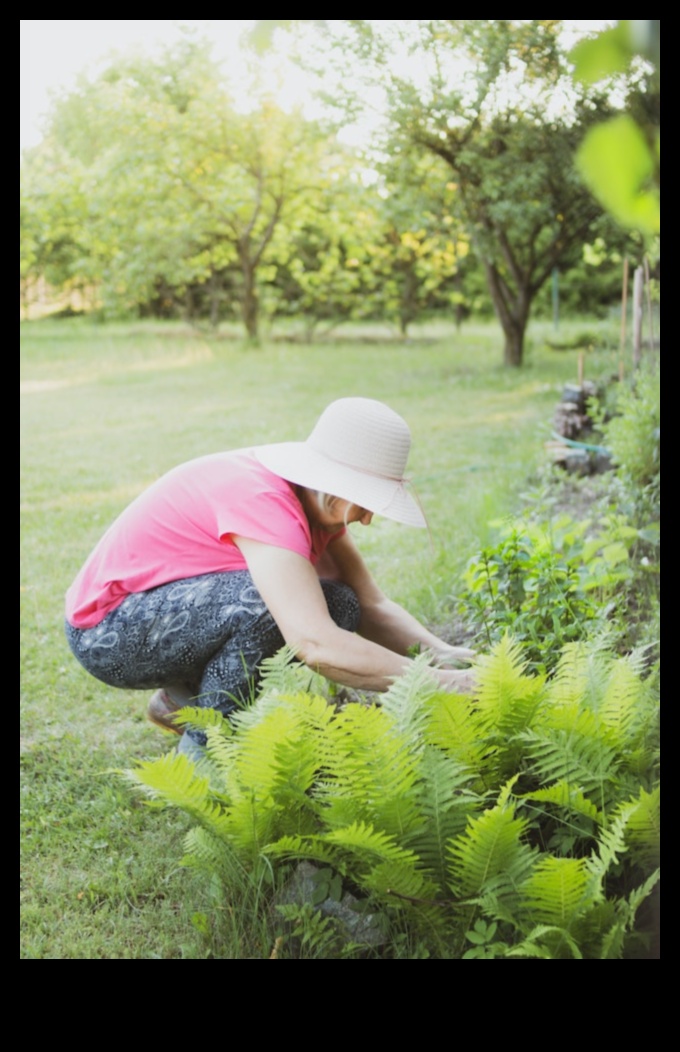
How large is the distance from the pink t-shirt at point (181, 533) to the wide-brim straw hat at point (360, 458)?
2.8 inches

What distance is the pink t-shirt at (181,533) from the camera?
2006mm

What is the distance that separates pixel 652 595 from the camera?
2.56 meters

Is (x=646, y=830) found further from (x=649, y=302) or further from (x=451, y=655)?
(x=649, y=302)

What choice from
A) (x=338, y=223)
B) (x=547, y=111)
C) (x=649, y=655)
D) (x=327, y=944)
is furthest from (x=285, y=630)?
(x=547, y=111)

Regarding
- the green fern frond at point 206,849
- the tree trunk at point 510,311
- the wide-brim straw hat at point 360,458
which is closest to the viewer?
the green fern frond at point 206,849

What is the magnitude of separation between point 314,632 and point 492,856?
1.66 ft

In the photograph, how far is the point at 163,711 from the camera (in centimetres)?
232

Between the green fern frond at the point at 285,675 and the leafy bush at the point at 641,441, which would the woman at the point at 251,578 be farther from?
the leafy bush at the point at 641,441

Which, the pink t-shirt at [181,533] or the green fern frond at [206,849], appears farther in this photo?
the pink t-shirt at [181,533]

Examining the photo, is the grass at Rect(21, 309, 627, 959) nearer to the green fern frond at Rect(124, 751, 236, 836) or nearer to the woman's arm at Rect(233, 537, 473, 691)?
the green fern frond at Rect(124, 751, 236, 836)

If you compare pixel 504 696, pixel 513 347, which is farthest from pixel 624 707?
pixel 513 347

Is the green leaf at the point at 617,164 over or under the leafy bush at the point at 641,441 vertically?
over

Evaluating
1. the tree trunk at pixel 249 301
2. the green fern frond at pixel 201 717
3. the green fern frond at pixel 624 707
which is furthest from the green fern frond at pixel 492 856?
Answer: the tree trunk at pixel 249 301
